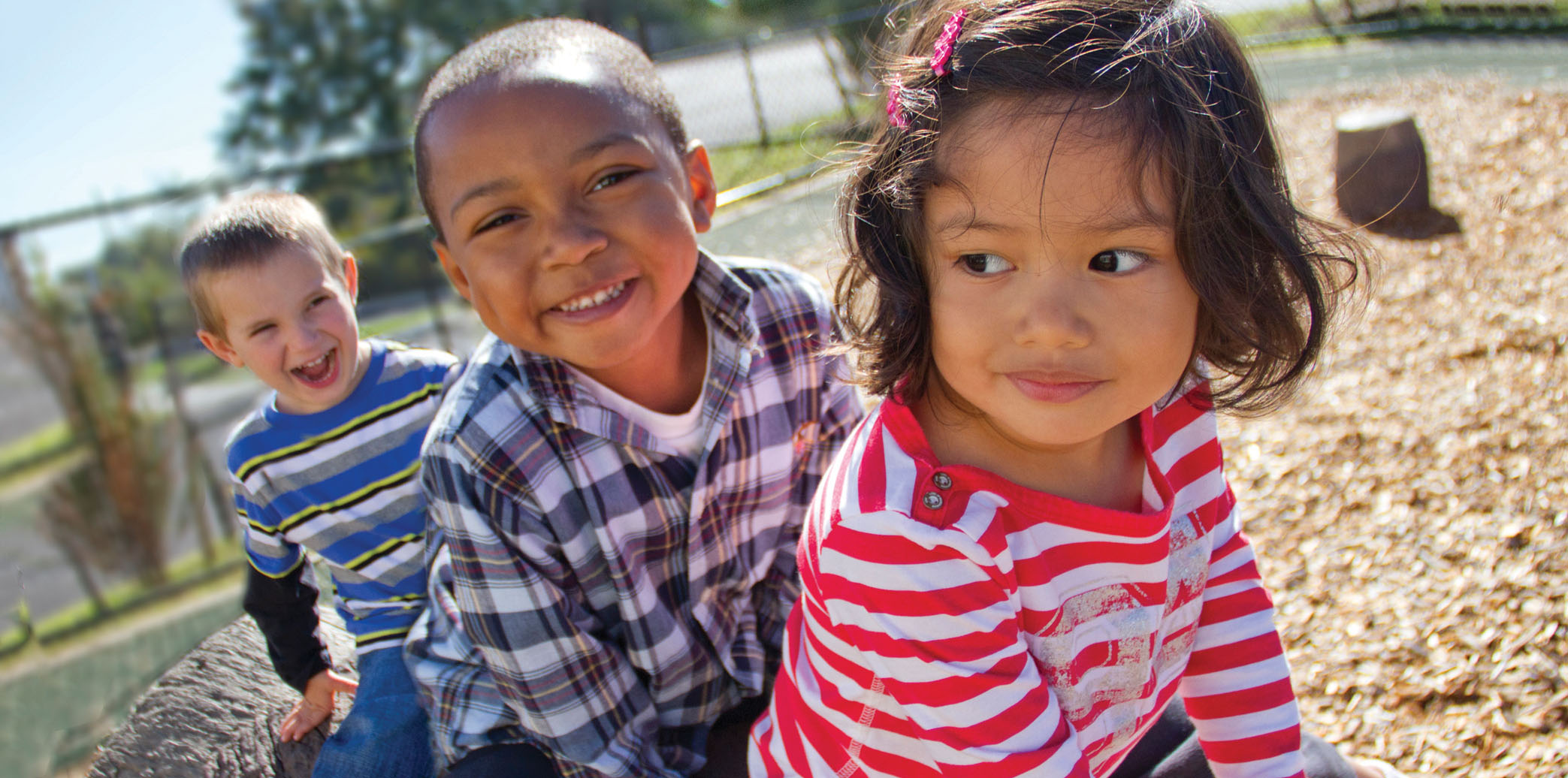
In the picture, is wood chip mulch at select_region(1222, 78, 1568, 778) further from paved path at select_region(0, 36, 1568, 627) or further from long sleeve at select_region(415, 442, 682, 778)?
long sleeve at select_region(415, 442, 682, 778)

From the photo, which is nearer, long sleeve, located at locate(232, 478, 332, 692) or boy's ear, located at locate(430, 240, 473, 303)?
boy's ear, located at locate(430, 240, 473, 303)

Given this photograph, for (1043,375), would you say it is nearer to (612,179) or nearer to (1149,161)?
(1149,161)

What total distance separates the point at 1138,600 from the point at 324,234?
195 centimetres

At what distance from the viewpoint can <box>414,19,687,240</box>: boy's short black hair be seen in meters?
1.51

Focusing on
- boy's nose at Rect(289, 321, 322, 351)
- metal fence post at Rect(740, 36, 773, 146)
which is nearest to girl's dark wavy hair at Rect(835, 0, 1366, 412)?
boy's nose at Rect(289, 321, 322, 351)

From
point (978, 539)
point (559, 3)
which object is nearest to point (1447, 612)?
point (978, 539)

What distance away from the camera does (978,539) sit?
1064 millimetres

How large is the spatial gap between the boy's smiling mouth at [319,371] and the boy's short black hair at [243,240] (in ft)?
0.69

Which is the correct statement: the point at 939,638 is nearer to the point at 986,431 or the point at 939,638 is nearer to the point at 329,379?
the point at 986,431

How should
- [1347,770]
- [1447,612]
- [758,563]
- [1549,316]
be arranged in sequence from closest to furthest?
[1347,770], [758,563], [1447,612], [1549,316]

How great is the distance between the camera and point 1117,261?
1.03m

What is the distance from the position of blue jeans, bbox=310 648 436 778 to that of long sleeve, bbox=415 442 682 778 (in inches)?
8.8

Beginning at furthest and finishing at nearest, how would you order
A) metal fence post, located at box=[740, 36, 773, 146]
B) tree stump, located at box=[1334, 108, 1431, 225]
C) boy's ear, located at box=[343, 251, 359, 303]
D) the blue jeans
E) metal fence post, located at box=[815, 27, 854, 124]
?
metal fence post, located at box=[740, 36, 773, 146] < metal fence post, located at box=[815, 27, 854, 124] < tree stump, located at box=[1334, 108, 1431, 225] < boy's ear, located at box=[343, 251, 359, 303] < the blue jeans

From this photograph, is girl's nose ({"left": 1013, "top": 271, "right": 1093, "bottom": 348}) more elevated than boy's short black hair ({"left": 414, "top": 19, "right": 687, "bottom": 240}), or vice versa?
boy's short black hair ({"left": 414, "top": 19, "right": 687, "bottom": 240})
